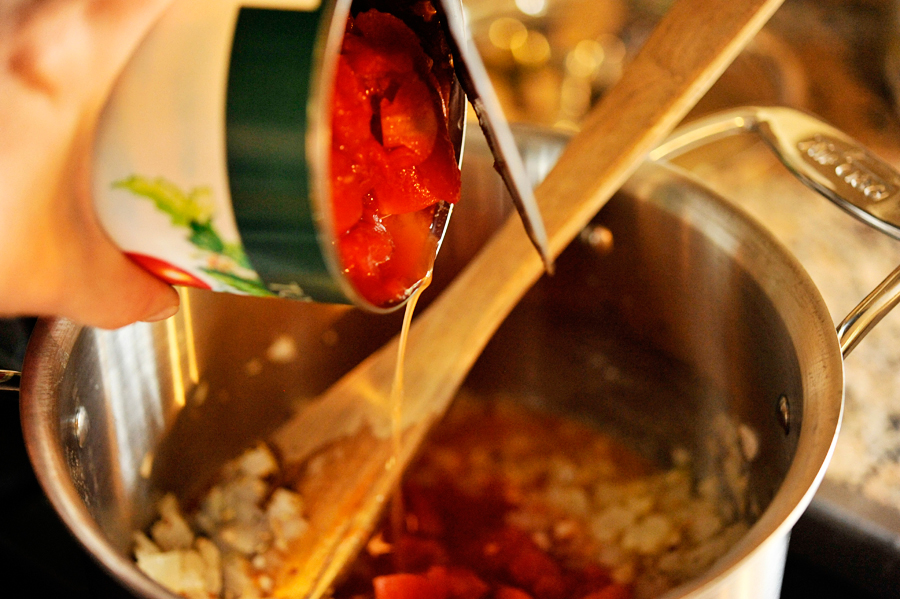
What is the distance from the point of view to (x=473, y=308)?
78cm

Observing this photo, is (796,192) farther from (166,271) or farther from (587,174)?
(166,271)

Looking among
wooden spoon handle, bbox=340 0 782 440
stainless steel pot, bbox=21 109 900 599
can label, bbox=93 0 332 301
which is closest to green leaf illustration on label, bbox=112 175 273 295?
can label, bbox=93 0 332 301

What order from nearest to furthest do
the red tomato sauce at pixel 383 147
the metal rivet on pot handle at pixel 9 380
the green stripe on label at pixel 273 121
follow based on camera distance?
the green stripe on label at pixel 273 121 < the red tomato sauce at pixel 383 147 < the metal rivet on pot handle at pixel 9 380

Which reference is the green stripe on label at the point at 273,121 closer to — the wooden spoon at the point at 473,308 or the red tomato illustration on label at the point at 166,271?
the red tomato illustration on label at the point at 166,271

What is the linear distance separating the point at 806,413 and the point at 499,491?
0.42 meters

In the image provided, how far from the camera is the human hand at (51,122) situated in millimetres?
386

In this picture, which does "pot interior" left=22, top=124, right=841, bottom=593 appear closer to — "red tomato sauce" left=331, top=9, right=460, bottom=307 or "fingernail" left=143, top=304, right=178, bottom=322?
"fingernail" left=143, top=304, right=178, bottom=322

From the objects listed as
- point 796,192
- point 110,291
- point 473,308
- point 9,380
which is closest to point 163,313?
point 110,291

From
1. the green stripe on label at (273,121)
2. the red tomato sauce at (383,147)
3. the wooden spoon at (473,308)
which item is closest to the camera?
the green stripe on label at (273,121)

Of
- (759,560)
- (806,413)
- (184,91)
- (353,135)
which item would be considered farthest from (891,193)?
(184,91)

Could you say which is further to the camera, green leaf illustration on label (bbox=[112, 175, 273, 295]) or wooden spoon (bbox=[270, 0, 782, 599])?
wooden spoon (bbox=[270, 0, 782, 599])

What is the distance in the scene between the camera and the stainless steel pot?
0.54 m

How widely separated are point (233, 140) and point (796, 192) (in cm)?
86

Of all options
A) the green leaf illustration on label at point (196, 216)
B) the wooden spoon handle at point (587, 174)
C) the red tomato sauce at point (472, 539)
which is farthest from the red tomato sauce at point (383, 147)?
the red tomato sauce at point (472, 539)
